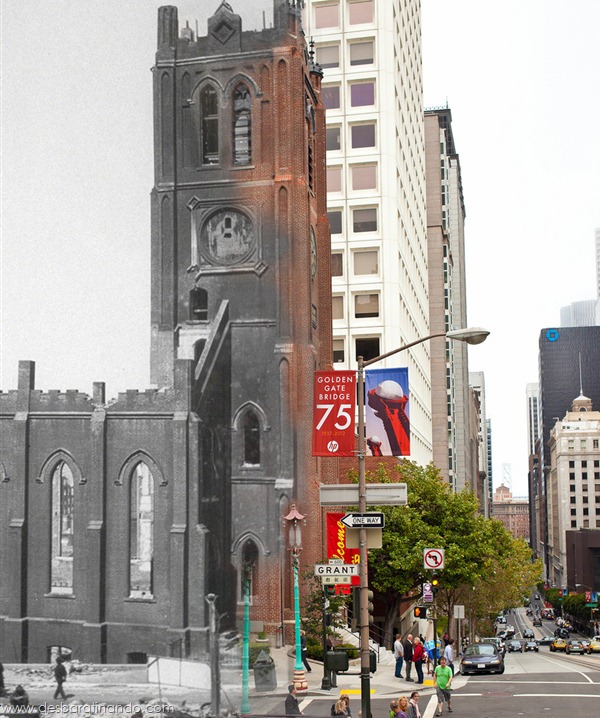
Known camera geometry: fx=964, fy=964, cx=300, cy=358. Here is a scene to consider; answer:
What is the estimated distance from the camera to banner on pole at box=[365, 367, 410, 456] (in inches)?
794

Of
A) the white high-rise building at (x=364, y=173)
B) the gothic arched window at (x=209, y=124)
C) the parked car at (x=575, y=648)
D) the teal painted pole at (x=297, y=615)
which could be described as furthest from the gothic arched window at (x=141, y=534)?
the parked car at (x=575, y=648)

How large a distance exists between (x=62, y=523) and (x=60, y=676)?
2.50m

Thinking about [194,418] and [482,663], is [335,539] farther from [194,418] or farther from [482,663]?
[482,663]

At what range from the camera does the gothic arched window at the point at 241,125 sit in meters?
19.2

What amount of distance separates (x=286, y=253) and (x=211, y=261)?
67.6 inches

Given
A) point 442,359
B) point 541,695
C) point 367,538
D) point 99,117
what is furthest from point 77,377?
point 442,359

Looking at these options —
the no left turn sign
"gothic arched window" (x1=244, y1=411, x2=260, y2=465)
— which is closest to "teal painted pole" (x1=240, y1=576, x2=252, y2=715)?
"gothic arched window" (x1=244, y1=411, x2=260, y2=465)

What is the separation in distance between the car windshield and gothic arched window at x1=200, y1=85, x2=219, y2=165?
2654 centimetres

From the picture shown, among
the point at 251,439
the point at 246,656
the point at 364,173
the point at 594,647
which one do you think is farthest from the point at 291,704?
the point at 594,647

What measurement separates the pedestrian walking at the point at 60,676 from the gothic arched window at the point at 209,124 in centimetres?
953

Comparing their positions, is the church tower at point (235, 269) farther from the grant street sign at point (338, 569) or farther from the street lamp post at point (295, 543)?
the grant street sign at point (338, 569)

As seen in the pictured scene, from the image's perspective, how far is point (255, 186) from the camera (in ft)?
63.6

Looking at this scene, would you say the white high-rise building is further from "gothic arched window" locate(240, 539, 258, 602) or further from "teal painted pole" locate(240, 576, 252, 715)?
"teal painted pole" locate(240, 576, 252, 715)

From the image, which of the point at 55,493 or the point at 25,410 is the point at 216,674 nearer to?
the point at 55,493
